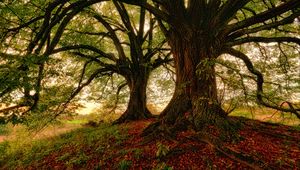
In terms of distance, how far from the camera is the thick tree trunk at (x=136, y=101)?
40.9 feet

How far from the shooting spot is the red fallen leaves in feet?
16.4

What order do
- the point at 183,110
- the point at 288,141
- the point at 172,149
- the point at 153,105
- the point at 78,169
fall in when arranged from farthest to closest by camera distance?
1. the point at 153,105
2. the point at 183,110
3. the point at 78,169
4. the point at 288,141
5. the point at 172,149

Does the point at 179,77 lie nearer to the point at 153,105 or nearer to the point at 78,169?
the point at 78,169

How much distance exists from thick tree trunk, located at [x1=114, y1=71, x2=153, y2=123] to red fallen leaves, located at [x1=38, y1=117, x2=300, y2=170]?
5190 millimetres

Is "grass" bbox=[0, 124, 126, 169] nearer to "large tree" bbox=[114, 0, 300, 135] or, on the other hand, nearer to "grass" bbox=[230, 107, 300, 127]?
"large tree" bbox=[114, 0, 300, 135]

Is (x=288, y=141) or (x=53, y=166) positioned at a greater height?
(x=288, y=141)

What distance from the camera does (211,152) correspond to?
213 inches

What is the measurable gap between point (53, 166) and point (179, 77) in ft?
14.9

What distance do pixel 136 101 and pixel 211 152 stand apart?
7583mm

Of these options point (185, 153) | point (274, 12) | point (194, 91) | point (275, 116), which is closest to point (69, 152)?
point (185, 153)

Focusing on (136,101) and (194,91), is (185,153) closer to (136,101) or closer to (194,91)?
(194,91)

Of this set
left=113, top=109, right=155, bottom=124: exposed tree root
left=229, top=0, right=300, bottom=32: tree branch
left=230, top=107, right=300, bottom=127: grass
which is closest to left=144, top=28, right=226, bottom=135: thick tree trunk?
left=230, top=107, right=300, bottom=127: grass

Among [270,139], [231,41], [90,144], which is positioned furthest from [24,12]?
[270,139]

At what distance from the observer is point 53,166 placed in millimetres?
7480
